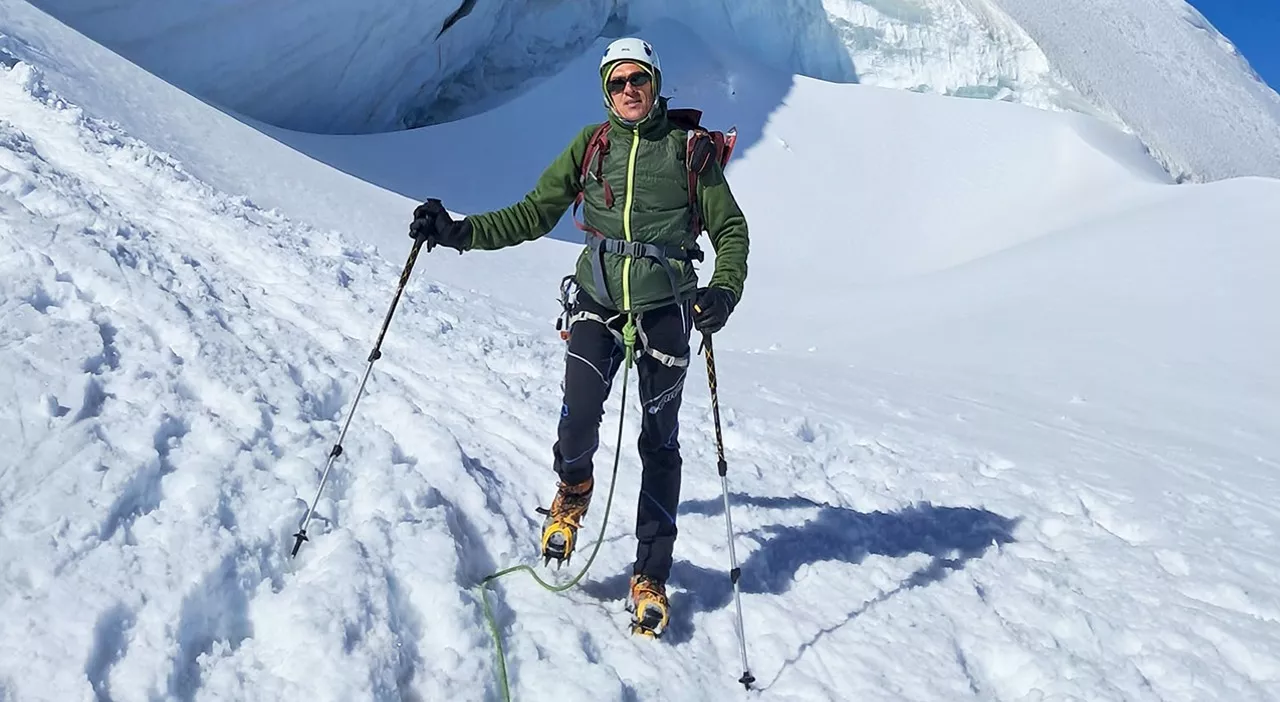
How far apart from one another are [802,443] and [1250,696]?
8.88ft

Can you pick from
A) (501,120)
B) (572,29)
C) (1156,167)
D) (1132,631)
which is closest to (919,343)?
(1132,631)

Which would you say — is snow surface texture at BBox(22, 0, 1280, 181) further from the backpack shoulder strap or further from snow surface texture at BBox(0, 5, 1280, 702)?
the backpack shoulder strap

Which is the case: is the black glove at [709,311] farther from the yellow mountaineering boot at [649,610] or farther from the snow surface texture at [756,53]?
the snow surface texture at [756,53]

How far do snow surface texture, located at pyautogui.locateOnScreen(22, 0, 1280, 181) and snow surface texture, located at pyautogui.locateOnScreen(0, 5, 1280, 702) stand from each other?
3.27 meters

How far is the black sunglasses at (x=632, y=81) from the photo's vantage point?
2.96 m

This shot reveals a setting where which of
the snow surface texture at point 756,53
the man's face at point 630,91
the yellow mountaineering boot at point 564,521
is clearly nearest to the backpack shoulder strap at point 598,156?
the man's face at point 630,91

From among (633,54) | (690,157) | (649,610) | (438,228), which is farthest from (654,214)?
(649,610)

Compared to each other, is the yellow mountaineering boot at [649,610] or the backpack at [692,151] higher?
the backpack at [692,151]

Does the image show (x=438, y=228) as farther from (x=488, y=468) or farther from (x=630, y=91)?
(x=488, y=468)

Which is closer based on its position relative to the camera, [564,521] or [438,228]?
[438,228]

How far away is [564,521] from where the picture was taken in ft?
10.9

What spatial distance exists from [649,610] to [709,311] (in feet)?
3.21

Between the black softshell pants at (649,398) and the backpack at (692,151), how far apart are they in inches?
12.3

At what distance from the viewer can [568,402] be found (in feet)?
10.4
